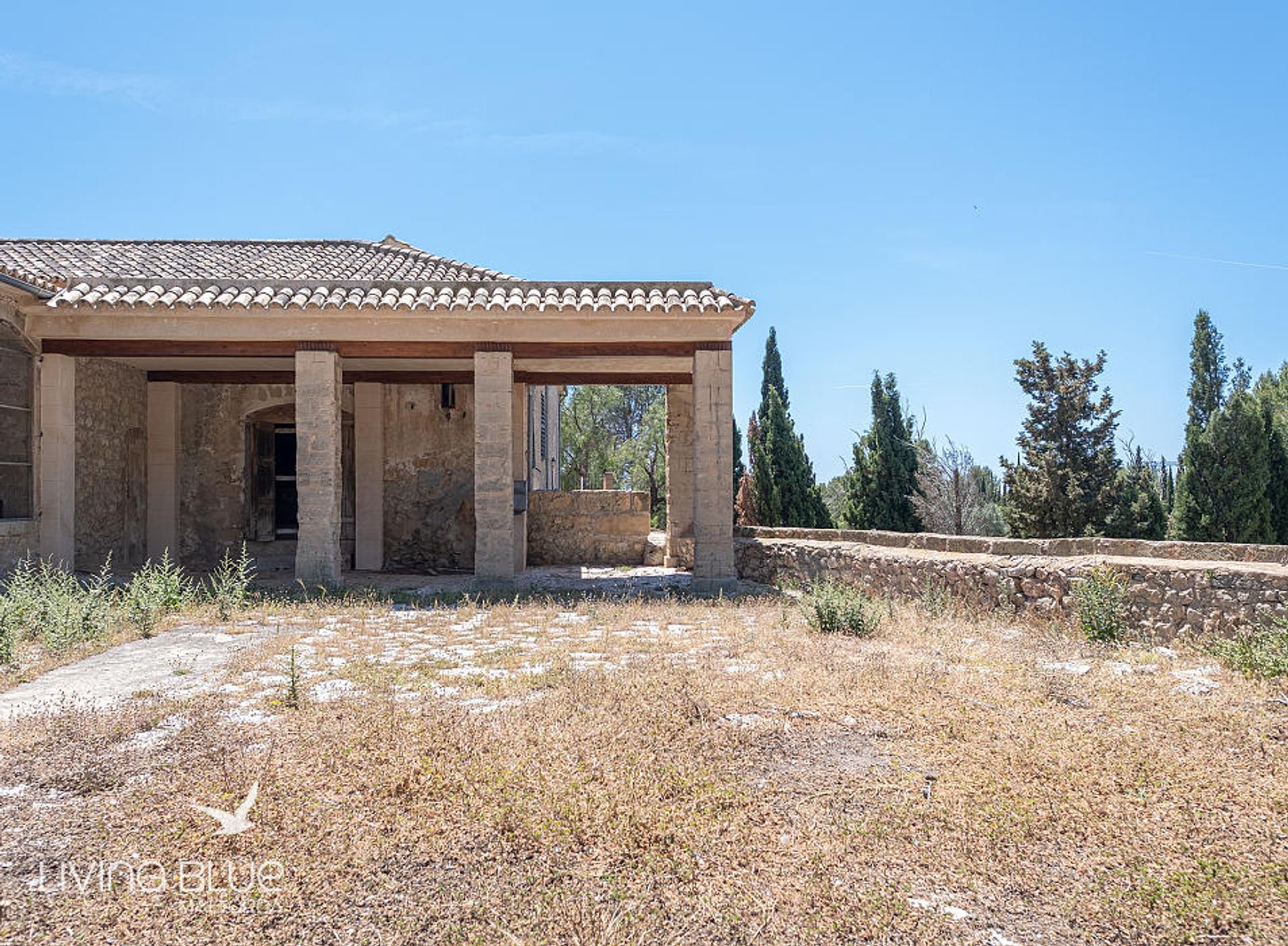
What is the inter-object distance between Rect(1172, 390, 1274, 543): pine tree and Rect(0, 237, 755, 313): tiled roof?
1515cm

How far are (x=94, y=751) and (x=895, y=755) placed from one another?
12.2ft

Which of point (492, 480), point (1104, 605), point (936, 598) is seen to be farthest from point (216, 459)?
point (1104, 605)

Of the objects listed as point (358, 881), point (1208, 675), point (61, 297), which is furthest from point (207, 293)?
point (1208, 675)

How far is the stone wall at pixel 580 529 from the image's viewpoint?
45.8 feet

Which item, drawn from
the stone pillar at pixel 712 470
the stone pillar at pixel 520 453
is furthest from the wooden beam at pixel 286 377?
the stone pillar at pixel 712 470

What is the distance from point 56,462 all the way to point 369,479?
4.16m

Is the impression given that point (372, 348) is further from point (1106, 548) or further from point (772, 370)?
point (772, 370)

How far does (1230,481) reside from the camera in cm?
1844

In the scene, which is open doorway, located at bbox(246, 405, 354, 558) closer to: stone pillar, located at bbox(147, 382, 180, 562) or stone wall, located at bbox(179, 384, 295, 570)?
stone wall, located at bbox(179, 384, 295, 570)

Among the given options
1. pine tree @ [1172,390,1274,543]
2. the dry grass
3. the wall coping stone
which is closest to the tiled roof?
the wall coping stone

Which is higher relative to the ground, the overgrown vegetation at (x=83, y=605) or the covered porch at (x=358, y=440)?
the covered porch at (x=358, y=440)

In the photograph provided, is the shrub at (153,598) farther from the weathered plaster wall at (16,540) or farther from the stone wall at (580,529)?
the stone wall at (580,529)

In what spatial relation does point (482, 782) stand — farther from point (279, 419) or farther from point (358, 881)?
point (279, 419)

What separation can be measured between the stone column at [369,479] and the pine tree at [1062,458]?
576 inches
